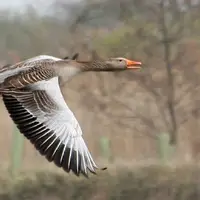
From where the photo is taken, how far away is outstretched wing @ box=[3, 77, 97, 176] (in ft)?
27.2

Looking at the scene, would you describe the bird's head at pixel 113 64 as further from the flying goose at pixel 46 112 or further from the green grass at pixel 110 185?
the green grass at pixel 110 185

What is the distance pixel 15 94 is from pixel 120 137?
9226mm

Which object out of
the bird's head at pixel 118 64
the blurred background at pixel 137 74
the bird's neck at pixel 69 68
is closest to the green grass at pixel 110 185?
the blurred background at pixel 137 74

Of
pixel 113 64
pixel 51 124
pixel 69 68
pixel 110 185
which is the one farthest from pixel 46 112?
pixel 110 185

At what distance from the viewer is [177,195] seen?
547 inches

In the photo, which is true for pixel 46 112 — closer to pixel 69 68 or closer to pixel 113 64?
pixel 69 68

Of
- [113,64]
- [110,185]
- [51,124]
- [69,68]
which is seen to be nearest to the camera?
[51,124]

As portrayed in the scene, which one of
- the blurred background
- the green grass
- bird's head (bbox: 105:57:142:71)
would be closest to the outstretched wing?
bird's head (bbox: 105:57:142:71)

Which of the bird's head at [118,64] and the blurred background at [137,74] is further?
the blurred background at [137,74]

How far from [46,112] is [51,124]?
0.12m

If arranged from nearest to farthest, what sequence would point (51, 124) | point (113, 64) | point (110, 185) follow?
1. point (51, 124)
2. point (113, 64)
3. point (110, 185)

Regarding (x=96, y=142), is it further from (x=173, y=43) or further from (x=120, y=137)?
(x=173, y=43)

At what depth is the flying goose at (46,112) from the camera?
8.31 metres

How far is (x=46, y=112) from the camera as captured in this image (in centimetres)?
852
